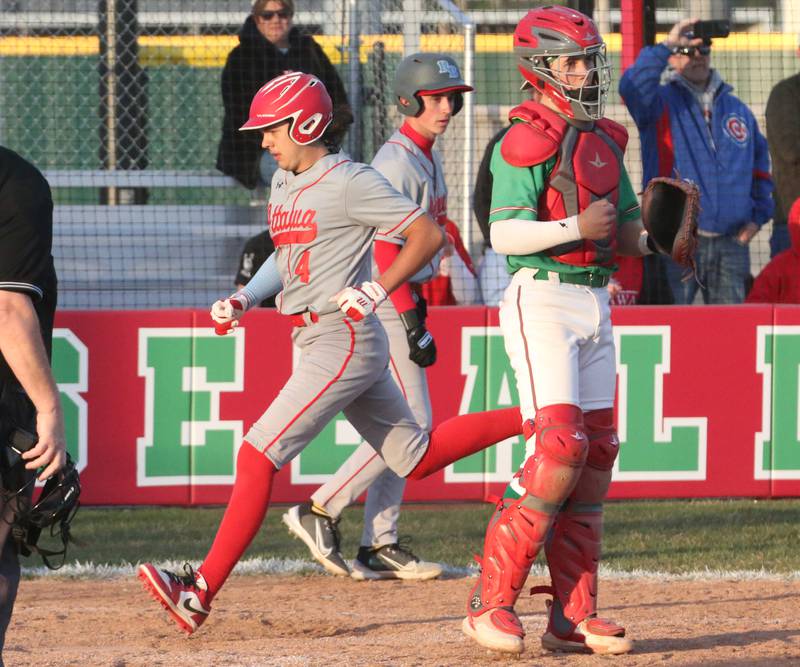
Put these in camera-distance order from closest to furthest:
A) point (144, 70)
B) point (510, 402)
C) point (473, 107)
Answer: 1. point (510, 402)
2. point (473, 107)
3. point (144, 70)

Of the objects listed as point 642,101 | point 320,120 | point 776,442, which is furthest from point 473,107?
point 320,120

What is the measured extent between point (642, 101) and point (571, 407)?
15.6 feet

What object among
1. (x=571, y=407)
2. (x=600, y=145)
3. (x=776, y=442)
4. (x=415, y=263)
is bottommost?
(x=776, y=442)

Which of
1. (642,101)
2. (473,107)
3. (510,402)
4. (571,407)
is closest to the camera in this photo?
(571,407)

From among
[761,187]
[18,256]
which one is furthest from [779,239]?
[18,256]

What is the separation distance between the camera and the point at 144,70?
1095 cm

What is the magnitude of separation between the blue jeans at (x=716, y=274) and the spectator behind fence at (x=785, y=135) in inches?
21.1

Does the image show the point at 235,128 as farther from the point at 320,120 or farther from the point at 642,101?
the point at 320,120

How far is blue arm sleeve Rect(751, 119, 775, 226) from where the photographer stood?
950 cm

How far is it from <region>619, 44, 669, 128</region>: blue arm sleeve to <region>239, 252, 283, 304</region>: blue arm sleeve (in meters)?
3.88

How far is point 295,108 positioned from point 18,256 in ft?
7.03

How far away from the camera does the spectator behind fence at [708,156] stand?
9.22m

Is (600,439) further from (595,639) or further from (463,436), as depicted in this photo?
(463,436)

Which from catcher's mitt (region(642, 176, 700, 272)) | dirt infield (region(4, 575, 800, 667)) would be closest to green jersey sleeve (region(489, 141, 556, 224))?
catcher's mitt (region(642, 176, 700, 272))
